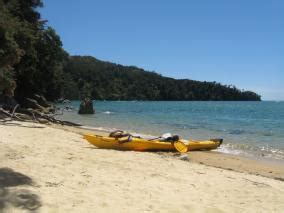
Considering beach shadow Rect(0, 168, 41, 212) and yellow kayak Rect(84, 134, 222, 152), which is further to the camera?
yellow kayak Rect(84, 134, 222, 152)

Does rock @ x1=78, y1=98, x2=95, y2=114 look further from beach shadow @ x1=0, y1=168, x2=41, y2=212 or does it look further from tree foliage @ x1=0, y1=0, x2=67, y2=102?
beach shadow @ x1=0, y1=168, x2=41, y2=212

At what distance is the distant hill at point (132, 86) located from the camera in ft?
494

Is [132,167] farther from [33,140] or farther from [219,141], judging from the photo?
[219,141]

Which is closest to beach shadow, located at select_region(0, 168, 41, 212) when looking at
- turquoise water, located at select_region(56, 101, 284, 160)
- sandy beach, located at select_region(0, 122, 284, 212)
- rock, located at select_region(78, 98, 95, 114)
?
sandy beach, located at select_region(0, 122, 284, 212)

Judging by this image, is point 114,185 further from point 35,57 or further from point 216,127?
point 216,127

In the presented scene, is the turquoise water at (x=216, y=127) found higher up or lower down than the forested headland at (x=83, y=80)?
lower down

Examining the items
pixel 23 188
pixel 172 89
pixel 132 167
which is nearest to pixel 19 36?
pixel 132 167

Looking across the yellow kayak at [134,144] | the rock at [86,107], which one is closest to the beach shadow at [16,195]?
the yellow kayak at [134,144]

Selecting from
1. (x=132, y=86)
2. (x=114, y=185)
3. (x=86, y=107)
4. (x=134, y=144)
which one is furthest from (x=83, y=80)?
(x=114, y=185)

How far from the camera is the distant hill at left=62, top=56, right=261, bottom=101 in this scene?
150 m

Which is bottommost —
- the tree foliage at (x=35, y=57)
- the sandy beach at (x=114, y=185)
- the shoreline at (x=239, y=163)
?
the shoreline at (x=239, y=163)

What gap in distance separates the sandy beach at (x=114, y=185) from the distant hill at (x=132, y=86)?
133169 millimetres

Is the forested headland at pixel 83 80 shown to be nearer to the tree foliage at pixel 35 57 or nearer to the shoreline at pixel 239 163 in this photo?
the tree foliage at pixel 35 57

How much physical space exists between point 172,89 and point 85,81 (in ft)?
142
